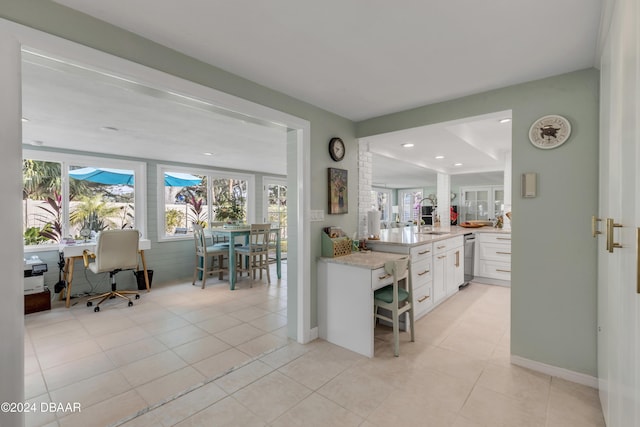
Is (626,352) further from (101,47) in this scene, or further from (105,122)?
(105,122)

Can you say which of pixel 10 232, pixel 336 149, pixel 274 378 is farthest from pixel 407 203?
pixel 10 232

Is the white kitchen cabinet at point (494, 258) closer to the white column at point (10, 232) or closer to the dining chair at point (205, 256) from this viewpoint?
the dining chair at point (205, 256)

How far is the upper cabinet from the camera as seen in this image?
9461mm

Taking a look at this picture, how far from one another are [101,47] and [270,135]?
7.29ft

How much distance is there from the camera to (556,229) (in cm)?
216

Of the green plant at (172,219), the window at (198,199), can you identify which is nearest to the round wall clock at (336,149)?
the window at (198,199)

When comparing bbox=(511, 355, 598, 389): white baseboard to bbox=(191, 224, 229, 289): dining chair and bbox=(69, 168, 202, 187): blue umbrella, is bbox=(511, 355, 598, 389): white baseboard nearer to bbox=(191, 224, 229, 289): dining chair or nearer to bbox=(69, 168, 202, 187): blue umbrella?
bbox=(191, 224, 229, 289): dining chair

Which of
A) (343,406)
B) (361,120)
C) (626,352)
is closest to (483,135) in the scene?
(361,120)

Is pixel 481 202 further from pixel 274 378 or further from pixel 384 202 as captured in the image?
pixel 274 378

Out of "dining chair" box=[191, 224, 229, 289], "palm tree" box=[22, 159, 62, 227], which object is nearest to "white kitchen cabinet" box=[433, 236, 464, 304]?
"dining chair" box=[191, 224, 229, 289]

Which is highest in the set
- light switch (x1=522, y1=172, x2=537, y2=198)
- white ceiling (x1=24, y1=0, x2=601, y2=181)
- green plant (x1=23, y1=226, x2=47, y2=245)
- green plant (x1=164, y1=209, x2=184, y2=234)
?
white ceiling (x1=24, y1=0, x2=601, y2=181)

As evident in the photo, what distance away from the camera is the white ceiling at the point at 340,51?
1456 millimetres

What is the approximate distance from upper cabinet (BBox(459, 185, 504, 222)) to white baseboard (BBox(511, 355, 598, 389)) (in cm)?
815

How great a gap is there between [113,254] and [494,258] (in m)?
5.72
